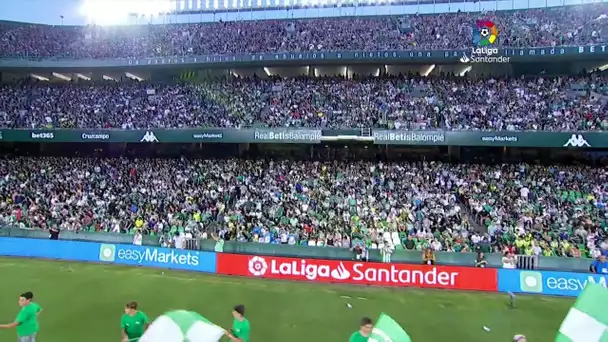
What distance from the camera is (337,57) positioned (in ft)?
103

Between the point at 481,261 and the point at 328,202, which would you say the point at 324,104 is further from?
the point at 481,261

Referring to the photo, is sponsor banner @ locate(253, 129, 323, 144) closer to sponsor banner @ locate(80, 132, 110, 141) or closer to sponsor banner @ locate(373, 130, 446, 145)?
sponsor banner @ locate(373, 130, 446, 145)

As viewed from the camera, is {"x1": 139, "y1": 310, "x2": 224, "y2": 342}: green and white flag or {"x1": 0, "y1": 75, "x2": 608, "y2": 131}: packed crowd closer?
{"x1": 139, "y1": 310, "x2": 224, "y2": 342}: green and white flag

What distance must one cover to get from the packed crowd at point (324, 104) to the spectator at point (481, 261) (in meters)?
10.4

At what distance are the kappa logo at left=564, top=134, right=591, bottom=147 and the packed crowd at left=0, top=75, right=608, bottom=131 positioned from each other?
76 cm

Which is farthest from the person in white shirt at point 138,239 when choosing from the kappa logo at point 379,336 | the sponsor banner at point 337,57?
the kappa logo at point 379,336

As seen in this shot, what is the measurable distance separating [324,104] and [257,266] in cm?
1502

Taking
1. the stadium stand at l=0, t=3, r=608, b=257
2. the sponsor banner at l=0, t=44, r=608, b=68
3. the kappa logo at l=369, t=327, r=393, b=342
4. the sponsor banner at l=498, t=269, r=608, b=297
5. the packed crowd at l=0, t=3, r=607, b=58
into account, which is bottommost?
the sponsor banner at l=498, t=269, r=608, b=297

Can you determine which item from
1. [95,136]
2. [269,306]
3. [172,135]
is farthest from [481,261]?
[95,136]

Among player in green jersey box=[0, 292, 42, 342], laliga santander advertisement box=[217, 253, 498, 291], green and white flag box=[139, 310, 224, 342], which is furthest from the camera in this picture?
laliga santander advertisement box=[217, 253, 498, 291]

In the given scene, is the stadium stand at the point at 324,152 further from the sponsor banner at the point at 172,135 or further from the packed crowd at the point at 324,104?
the sponsor banner at the point at 172,135

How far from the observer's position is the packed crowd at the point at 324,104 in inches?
1043

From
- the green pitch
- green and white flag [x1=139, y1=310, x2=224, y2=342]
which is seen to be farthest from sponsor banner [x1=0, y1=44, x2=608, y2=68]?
green and white flag [x1=139, y1=310, x2=224, y2=342]

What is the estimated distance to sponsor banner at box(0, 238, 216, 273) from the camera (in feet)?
60.6
